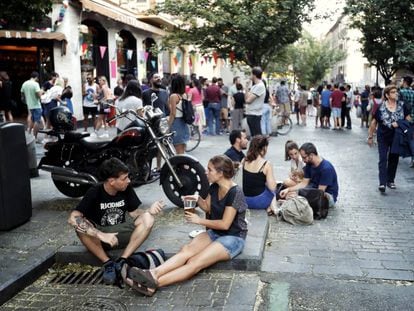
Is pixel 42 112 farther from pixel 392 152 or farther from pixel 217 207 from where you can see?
pixel 217 207

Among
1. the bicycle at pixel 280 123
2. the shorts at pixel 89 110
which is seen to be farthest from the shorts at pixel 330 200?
the shorts at pixel 89 110

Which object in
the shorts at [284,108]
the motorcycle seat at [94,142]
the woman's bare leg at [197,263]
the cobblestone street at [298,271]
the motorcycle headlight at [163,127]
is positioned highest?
the motorcycle headlight at [163,127]

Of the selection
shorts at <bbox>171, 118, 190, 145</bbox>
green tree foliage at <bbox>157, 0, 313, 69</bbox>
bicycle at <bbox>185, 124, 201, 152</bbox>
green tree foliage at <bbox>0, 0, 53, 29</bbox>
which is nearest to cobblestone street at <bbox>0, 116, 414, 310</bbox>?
shorts at <bbox>171, 118, 190, 145</bbox>

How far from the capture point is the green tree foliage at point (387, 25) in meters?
14.4

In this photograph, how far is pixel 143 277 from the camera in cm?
421

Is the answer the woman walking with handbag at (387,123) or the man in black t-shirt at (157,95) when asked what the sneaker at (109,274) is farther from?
the man in black t-shirt at (157,95)

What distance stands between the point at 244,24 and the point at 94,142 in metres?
13.0

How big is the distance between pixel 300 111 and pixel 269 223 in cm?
1583

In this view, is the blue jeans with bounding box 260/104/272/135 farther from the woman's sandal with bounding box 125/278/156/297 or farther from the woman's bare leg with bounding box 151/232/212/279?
the woman's sandal with bounding box 125/278/156/297

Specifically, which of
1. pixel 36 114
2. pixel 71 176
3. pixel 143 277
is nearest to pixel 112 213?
pixel 143 277

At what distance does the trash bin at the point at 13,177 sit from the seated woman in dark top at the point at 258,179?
8.73 ft

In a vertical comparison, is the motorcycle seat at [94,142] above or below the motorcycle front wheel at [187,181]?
above

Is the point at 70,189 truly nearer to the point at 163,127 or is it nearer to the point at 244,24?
the point at 163,127

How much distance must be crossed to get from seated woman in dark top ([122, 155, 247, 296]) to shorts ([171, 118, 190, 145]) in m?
3.63
